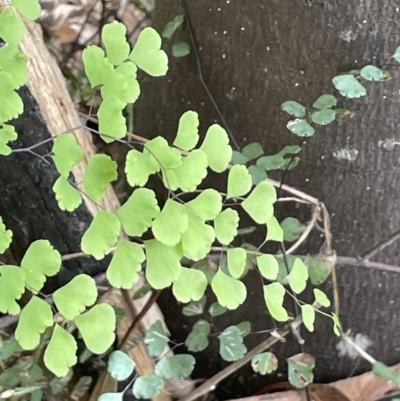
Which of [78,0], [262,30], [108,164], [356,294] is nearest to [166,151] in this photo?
[108,164]

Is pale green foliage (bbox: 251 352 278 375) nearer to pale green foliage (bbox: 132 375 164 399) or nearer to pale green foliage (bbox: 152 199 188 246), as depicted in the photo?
pale green foliage (bbox: 132 375 164 399)

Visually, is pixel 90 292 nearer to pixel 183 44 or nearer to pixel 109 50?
pixel 109 50

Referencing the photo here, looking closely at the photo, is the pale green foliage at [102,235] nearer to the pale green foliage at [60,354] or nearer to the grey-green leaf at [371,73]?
the pale green foliage at [60,354]

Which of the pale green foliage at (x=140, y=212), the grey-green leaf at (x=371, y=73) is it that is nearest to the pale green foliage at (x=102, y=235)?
the pale green foliage at (x=140, y=212)

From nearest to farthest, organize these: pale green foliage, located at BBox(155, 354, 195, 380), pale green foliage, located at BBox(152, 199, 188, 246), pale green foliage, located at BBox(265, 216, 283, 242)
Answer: pale green foliage, located at BBox(152, 199, 188, 246) → pale green foliage, located at BBox(265, 216, 283, 242) → pale green foliage, located at BBox(155, 354, 195, 380)

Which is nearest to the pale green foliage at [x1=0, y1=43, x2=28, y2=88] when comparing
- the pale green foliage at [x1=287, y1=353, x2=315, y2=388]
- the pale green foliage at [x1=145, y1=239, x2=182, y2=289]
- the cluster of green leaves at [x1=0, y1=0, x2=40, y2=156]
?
the cluster of green leaves at [x1=0, y1=0, x2=40, y2=156]

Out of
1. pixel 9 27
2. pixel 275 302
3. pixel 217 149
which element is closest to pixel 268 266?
pixel 275 302
